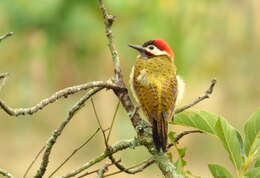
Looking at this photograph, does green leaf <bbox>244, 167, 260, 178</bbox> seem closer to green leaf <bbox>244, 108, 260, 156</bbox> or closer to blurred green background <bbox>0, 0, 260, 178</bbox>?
green leaf <bbox>244, 108, 260, 156</bbox>

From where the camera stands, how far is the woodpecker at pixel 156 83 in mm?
3506

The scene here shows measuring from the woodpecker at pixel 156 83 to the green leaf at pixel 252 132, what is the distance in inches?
29.3

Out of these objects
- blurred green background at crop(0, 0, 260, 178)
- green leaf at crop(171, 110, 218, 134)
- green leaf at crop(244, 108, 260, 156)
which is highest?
green leaf at crop(171, 110, 218, 134)

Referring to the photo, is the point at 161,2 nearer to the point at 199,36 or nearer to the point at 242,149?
the point at 199,36

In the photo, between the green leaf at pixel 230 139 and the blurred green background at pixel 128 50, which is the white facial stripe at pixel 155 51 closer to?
the green leaf at pixel 230 139

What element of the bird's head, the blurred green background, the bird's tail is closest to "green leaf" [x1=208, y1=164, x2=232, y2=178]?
the bird's tail

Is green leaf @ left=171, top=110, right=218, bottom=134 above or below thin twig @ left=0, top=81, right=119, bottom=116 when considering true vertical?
below

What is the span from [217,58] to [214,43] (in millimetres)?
175

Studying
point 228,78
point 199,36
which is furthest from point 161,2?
point 228,78

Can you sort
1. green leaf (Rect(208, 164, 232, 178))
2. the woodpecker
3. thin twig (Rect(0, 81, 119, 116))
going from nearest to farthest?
1. thin twig (Rect(0, 81, 119, 116))
2. green leaf (Rect(208, 164, 232, 178))
3. the woodpecker

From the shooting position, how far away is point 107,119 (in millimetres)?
12883

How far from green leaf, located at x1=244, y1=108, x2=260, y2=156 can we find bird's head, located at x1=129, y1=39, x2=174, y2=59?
1.27m

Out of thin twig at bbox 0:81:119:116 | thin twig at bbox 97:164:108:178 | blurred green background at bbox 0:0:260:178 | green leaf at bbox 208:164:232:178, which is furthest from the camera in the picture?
blurred green background at bbox 0:0:260:178

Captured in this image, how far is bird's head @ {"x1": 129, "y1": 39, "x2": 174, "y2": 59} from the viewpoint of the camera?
12.5ft
